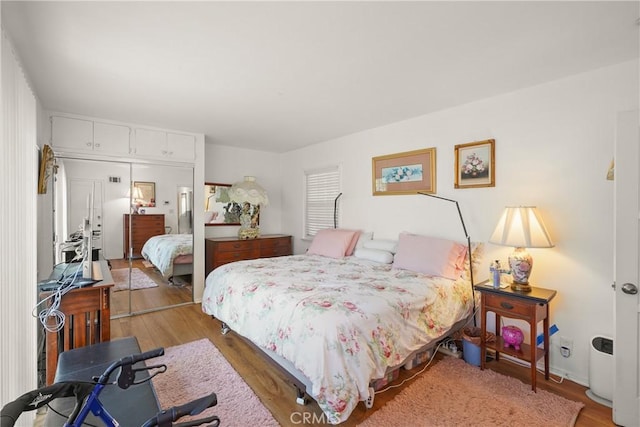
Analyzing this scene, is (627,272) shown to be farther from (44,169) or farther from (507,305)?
(44,169)

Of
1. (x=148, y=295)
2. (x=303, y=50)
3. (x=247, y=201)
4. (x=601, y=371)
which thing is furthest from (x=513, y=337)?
(x=148, y=295)

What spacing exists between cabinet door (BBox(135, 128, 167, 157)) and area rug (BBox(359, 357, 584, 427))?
377cm

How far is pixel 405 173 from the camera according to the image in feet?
11.7

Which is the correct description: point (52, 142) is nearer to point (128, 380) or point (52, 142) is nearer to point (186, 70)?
point (186, 70)

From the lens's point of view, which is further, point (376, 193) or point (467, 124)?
point (376, 193)

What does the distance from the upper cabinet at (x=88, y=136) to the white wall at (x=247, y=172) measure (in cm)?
127

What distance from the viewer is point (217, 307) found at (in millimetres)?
3041

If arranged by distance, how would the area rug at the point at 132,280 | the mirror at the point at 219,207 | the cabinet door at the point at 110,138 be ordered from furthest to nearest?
1. the mirror at the point at 219,207
2. the area rug at the point at 132,280
3. the cabinet door at the point at 110,138

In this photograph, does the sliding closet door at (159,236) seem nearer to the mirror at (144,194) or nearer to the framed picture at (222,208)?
the mirror at (144,194)

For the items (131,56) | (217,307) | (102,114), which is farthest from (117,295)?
(131,56)

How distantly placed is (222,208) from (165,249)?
115 cm

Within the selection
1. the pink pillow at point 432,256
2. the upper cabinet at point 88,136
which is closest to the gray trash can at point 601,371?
A: the pink pillow at point 432,256

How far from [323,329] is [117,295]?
3.18 m

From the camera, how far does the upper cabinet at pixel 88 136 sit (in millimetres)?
3266
